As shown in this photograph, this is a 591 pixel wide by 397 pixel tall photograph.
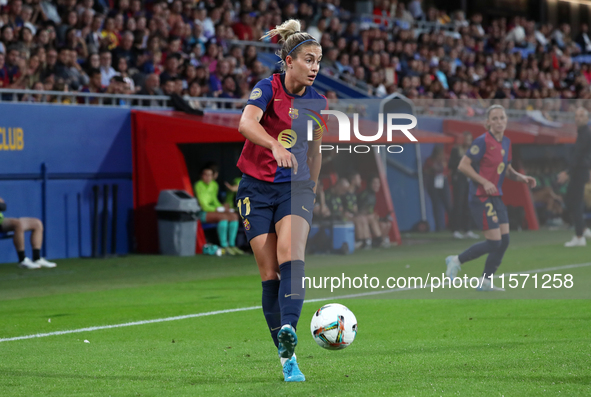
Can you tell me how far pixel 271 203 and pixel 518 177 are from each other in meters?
4.74

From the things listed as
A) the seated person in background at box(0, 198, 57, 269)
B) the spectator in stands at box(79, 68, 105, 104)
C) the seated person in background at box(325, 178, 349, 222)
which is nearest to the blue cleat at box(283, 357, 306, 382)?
the seated person in background at box(325, 178, 349, 222)

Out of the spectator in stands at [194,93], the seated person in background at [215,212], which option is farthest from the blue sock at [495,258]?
the spectator in stands at [194,93]

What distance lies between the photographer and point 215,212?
577 inches

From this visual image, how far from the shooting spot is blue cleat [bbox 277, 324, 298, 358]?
4.57 metres

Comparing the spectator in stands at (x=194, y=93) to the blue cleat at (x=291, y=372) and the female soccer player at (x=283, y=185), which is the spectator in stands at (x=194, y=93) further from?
the blue cleat at (x=291, y=372)

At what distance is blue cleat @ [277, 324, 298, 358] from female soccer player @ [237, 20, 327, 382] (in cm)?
1

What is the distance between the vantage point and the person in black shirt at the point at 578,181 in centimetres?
988

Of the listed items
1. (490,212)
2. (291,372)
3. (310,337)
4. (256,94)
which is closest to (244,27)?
(490,212)

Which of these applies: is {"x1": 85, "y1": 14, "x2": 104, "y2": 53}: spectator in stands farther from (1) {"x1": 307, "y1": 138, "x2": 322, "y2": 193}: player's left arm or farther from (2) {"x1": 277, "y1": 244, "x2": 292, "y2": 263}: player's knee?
(2) {"x1": 277, "y1": 244, "x2": 292, "y2": 263}: player's knee

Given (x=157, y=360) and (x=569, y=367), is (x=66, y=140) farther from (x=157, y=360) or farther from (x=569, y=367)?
(x=569, y=367)

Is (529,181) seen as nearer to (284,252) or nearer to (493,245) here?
(493,245)

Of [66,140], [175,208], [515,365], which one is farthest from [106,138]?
[515,365]

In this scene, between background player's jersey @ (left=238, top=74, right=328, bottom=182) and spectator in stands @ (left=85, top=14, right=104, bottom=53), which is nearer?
background player's jersey @ (left=238, top=74, right=328, bottom=182)

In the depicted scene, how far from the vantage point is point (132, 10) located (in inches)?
651
